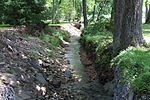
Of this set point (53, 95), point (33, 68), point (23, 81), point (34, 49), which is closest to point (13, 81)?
point (23, 81)

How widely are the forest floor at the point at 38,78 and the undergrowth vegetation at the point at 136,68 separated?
1.79 meters

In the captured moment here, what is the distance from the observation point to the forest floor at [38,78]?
22.9 ft

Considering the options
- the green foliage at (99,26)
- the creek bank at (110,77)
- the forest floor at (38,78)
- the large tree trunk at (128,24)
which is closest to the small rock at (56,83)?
the forest floor at (38,78)

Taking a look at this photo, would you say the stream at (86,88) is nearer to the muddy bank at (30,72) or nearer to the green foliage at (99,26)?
the muddy bank at (30,72)

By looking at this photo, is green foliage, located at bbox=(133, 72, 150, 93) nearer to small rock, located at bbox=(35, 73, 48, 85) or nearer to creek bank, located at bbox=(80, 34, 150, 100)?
creek bank, located at bbox=(80, 34, 150, 100)

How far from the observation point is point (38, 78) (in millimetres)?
8234

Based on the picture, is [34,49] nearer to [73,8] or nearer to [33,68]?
[33,68]

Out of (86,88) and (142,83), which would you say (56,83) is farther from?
(142,83)

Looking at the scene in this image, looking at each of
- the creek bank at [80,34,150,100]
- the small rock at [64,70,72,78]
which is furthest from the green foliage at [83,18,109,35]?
the small rock at [64,70,72,78]

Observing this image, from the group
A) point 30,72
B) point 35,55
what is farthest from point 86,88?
point 35,55

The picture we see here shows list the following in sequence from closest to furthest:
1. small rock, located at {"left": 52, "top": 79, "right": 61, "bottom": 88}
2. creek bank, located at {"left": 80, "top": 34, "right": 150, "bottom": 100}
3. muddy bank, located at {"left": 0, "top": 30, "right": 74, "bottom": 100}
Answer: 1. creek bank, located at {"left": 80, "top": 34, "right": 150, "bottom": 100}
2. muddy bank, located at {"left": 0, "top": 30, "right": 74, "bottom": 100}
3. small rock, located at {"left": 52, "top": 79, "right": 61, "bottom": 88}

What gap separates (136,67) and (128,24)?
2.57m

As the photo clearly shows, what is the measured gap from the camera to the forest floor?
699 cm

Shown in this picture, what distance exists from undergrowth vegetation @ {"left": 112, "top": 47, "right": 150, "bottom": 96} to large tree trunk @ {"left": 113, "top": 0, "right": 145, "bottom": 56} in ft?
3.12
